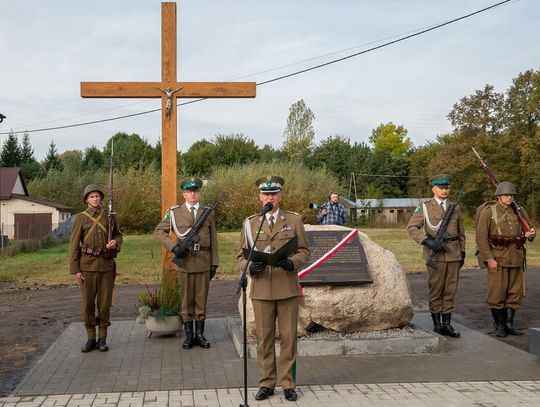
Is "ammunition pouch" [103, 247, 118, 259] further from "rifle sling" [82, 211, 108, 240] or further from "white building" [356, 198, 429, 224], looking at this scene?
"white building" [356, 198, 429, 224]

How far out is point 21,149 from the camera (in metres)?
74.7

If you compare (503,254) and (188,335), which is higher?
(503,254)

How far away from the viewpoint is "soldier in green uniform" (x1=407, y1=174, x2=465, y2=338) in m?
8.88

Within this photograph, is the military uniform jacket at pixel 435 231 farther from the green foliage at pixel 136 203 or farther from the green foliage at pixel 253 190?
the green foliage at pixel 136 203

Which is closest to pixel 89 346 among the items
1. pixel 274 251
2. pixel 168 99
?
pixel 274 251

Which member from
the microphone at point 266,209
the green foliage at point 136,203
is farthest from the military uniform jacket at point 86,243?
the green foliage at point 136,203

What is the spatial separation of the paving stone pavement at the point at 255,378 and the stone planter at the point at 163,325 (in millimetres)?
149

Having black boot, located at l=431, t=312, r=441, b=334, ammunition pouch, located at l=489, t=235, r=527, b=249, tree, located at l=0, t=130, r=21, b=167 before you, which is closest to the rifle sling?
black boot, located at l=431, t=312, r=441, b=334

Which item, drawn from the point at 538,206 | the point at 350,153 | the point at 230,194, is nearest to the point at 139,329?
the point at 230,194

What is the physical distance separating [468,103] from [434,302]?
4566cm

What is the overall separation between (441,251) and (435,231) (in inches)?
→ 10.6

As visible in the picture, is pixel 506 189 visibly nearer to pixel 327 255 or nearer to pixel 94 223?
pixel 327 255

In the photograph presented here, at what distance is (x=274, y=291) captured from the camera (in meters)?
6.20

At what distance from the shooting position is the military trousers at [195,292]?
27.7ft
